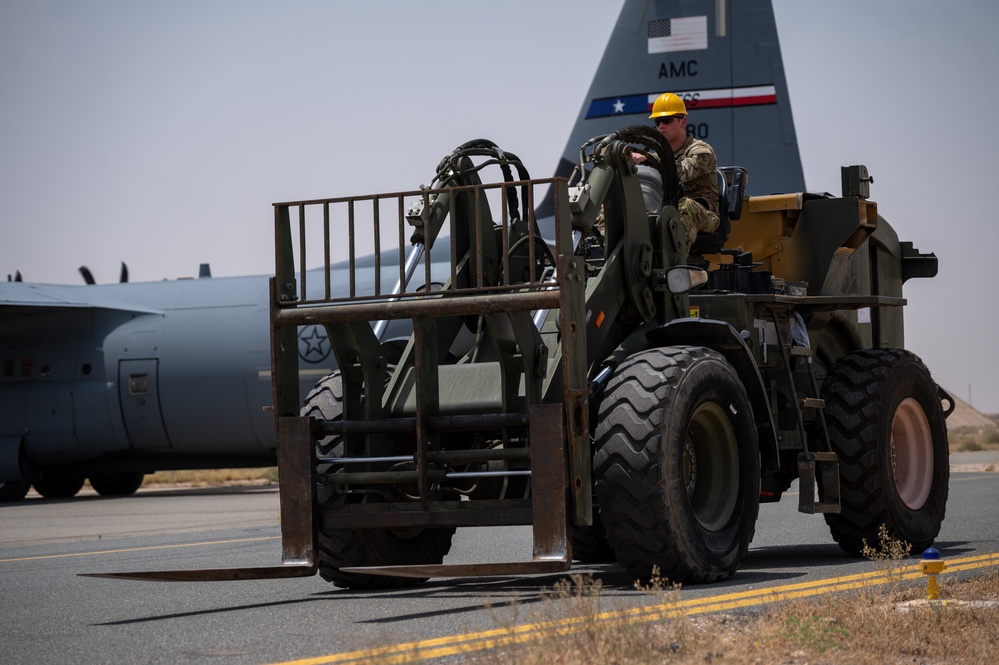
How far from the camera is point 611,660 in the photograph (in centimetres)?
551

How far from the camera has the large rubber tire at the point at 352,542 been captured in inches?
343

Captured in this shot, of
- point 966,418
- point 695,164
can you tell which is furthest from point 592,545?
point 966,418

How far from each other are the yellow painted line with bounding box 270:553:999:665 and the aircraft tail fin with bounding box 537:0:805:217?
1364 centimetres

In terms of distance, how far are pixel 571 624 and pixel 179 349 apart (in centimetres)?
2172

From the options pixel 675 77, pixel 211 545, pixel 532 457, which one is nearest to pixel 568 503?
pixel 532 457

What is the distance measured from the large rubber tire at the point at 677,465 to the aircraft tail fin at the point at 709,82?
42.1 ft

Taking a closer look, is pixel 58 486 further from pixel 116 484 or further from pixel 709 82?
pixel 709 82

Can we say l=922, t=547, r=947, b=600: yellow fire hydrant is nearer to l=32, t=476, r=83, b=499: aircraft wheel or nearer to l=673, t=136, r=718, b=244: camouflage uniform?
l=673, t=136, r=718, b=244: camouflage uniform

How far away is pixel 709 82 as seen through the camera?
912 inches

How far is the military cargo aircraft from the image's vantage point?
23.9 meters

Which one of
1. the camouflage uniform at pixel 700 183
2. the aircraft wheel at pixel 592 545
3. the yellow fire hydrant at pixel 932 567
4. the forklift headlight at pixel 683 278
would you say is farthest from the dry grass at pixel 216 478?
the yellow fire hydrant at pixel 932 567

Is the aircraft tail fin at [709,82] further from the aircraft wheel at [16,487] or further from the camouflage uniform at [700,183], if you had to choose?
the aircraft wheel at [16,487]

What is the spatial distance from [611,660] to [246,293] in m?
22.7

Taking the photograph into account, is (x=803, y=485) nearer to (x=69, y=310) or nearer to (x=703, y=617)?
(x=703, y=617)
